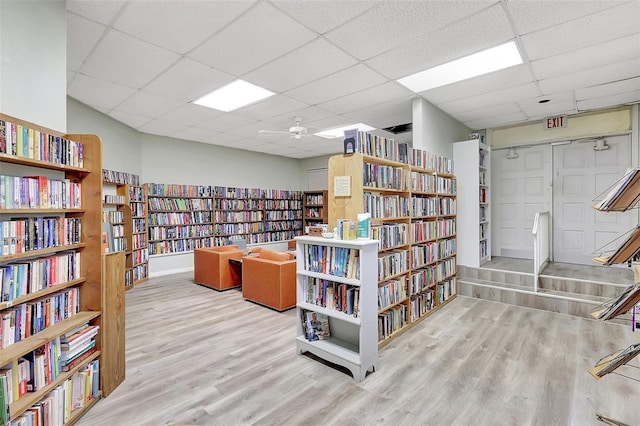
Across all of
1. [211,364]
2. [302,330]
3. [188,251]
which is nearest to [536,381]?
[302,330]

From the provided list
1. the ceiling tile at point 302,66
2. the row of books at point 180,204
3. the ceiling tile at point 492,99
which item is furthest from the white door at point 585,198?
the row of books at point 180,204

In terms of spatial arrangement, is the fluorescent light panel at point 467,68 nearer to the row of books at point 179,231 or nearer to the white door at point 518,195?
the white door at point 518,195

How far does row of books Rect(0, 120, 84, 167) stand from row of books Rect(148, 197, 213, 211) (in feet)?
14.3

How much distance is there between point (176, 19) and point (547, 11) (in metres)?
3.03

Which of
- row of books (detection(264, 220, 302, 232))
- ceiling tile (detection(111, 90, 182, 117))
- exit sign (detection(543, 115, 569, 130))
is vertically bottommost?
row of books (detection(264, 220, 302, 232))

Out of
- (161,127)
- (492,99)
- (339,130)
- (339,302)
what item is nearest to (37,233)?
(339,302)

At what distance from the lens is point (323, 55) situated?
300 centimetres

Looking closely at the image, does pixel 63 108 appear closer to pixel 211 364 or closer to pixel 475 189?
pixel 211 364

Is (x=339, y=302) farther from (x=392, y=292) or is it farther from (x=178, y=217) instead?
(x=178, y=217)

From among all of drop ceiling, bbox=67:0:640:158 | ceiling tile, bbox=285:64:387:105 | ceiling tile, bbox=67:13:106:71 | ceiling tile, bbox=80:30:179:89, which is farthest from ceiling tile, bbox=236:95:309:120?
ceiling tile, bbox=67:13:106:71

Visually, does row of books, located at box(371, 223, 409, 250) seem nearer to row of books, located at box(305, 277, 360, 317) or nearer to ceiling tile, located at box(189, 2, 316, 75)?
row of books, located at box(305, 277, 360, 317)

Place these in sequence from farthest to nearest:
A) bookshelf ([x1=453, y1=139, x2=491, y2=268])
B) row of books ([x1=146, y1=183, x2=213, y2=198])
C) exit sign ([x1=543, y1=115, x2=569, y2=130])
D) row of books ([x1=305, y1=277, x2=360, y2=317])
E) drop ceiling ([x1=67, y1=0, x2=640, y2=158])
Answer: row of books ([x1=146, y1=183, x2=213, y2=198]) → exit sign ([x1=543, y1=115, x2=569, y2=130]) → bookshelf ([x1=453, y1=139, x2=491, y2=268]) → row of books ([x1=305, y1=277, x2=360, y2=317]) → drop ceiling ([x1=67, y1=0, x2=640, y2=158])

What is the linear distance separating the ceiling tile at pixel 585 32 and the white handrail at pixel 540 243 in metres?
2.16

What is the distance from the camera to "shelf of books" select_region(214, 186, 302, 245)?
7387 mm
